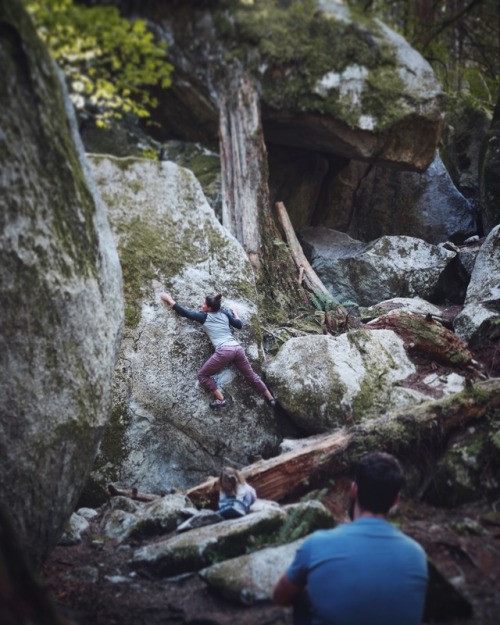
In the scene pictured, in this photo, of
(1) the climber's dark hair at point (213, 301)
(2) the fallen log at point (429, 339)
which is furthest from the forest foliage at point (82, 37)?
(2) the fallen log at point (429, 339)

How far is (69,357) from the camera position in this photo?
3934 millimetres

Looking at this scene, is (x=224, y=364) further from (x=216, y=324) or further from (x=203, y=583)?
(x=203, y=583)

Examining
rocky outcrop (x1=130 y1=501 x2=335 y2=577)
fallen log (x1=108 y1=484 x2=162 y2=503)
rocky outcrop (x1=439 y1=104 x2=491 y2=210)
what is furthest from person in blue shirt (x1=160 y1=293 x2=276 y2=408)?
rocky outcrop (x1=439 y1=104 x2=491 y2=210)

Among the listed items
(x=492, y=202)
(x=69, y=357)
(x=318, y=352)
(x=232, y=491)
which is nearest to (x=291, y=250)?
(x=318, y=352)

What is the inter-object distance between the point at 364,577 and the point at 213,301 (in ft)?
16.1

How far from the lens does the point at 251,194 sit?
1005 centimetres

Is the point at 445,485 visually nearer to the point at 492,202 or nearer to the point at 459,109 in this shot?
the point at 492,202

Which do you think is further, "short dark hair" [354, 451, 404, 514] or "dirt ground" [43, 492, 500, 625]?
"dirt ground" [43, 492, 500, 625]

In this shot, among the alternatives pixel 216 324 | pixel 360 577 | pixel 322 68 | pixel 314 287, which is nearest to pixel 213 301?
pixel 216 324

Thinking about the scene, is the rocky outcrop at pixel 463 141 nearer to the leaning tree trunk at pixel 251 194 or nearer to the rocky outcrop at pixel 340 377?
the leaning tree trunk at pixel 251 194

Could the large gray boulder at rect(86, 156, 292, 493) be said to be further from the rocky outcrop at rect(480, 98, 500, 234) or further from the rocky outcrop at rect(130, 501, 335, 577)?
the rocky outcrop at rect(480, 98, 500, 234)

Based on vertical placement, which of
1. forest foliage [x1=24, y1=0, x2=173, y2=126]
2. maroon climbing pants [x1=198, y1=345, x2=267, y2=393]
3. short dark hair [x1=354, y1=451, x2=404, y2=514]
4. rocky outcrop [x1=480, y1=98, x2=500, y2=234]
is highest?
rocky outcrop [x1=480, y1=98, x2=500, y2=234]

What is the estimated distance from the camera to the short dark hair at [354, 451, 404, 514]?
9.02ft

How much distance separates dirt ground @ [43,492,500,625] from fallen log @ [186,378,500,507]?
64 centimetres
